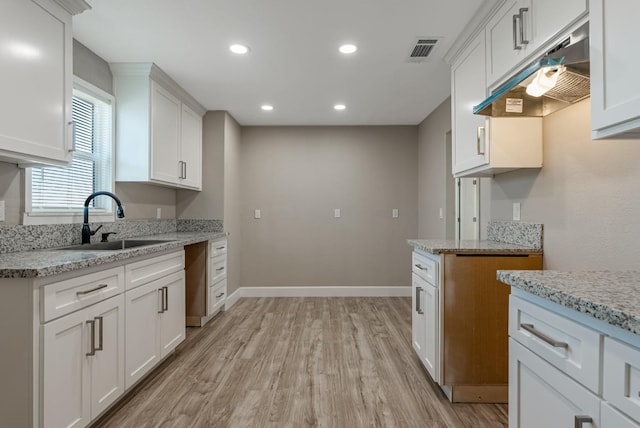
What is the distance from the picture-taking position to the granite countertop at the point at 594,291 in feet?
2.55

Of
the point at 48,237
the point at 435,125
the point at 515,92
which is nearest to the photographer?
the point at 515,92

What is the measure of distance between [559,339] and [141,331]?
87.4 inches

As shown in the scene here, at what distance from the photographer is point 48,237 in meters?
2.24

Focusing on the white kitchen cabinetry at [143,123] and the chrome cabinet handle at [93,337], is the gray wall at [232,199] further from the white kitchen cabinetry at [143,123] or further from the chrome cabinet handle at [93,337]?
the chrome cabinet handle at [93,337]

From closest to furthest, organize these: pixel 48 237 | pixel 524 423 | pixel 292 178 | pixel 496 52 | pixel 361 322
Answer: pixel 524 423 → pixel 496 52 → pixel 48 237 → pixel 361 322 → pixel 292 178

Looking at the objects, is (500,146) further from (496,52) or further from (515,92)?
(496,52)

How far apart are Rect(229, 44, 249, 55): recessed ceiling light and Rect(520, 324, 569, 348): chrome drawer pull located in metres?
2.47

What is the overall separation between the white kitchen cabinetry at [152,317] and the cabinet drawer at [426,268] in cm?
181

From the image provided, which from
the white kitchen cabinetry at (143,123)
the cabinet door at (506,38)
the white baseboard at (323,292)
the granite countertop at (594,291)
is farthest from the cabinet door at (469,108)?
the white baseboard at (323,292)

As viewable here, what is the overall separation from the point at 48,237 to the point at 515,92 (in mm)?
2829

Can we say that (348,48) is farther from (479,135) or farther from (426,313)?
(426,313)

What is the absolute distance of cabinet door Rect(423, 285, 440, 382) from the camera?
2.14m

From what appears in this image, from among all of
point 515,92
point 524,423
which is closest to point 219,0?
point 515,92

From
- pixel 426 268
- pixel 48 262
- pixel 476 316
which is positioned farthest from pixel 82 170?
pixel 476 316
